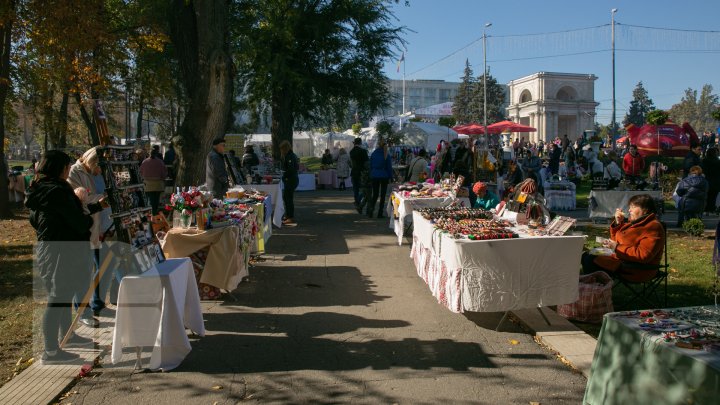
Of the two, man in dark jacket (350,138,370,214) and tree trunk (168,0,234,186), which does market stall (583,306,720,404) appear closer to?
tree trunk (168,0,234,186)

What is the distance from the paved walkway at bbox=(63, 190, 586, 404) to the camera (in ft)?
15.0

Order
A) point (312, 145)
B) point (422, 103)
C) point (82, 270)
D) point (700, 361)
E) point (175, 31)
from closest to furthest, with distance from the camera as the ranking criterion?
point (700, 361) < point (82, 270) < point (175, 31) < point (312, 145) < point (422, 103)

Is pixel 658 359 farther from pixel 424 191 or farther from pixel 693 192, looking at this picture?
pixel 693 192

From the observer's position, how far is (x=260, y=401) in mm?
4441

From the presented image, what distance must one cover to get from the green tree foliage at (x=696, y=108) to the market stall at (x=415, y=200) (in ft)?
331

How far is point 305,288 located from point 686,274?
5.41 metres

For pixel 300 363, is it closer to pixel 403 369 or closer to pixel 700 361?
pixel 403 369

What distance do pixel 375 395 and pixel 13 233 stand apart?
12637mm

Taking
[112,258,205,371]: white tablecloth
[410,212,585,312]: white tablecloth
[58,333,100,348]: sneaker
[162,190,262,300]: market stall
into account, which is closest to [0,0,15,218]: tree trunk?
[162,190,262,300]: market stall

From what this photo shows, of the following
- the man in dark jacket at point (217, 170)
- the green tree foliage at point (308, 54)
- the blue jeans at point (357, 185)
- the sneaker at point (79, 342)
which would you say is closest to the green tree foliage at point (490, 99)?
the green tree foliage at point (308, 54)

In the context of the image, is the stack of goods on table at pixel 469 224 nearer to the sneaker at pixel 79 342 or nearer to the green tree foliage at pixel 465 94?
the sneaker at pixel 79 342

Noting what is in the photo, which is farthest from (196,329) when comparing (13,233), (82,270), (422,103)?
(422,103)

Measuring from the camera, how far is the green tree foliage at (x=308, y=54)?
23797mm

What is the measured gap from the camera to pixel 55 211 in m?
5.31
